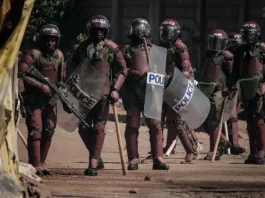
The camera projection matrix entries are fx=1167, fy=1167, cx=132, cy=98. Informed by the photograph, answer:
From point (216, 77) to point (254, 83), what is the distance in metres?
1.27

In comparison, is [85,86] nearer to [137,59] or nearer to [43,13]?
[137,59]

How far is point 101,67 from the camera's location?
1491 cm

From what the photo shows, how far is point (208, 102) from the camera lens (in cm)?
1706

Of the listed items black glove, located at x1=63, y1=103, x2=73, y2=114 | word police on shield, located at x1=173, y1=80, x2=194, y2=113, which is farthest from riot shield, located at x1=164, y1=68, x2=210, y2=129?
black glove, located at x1=63, y1=103, x2=73, y2=114

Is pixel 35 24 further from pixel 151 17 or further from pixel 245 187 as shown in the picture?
pixel 245 187

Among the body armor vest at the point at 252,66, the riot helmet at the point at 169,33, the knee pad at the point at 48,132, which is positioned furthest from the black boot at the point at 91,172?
the body armor vest at the point at 252,66

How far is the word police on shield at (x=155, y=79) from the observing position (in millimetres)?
15688

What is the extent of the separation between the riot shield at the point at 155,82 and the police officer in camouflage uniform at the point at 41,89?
1414 mm

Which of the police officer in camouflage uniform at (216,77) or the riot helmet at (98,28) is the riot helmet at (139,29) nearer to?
the riot helmet at (98,28)

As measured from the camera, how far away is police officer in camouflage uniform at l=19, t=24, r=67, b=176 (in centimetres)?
1452

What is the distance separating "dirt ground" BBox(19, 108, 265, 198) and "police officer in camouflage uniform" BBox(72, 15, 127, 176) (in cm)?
41

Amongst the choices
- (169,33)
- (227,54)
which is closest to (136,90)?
(169,33)

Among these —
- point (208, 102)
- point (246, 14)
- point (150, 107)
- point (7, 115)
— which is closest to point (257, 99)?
point (208, 102)

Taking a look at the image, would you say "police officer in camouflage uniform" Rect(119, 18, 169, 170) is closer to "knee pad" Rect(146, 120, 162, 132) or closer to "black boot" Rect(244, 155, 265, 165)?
"knee pad" Rect(146, 120, 162, 132)
